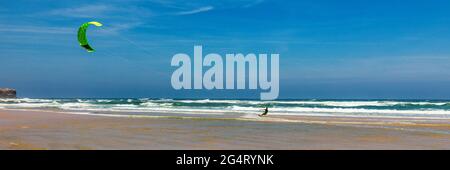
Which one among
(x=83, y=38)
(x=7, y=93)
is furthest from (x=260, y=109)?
(x=7, y=93)

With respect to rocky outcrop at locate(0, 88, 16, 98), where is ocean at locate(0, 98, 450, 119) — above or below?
below

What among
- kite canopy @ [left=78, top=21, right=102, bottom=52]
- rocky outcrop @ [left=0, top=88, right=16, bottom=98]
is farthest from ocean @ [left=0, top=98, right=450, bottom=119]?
rocky outcrop @ [left=0, top=88, right=16, bottom=98]

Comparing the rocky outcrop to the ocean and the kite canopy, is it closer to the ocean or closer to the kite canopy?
the ocean

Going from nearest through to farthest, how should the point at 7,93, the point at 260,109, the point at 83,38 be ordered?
1. the point at 83,38
2. the point at 260,109
3. the point at 7,93

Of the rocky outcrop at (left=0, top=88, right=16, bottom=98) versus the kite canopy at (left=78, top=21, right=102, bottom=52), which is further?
the rocky outcrop at (left=0, top=88, right=16, bottom=98)

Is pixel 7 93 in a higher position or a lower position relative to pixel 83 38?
higher

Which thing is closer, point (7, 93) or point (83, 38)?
point (83, 38)

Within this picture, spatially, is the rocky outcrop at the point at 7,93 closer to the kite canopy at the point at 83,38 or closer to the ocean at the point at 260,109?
the ocean at the point at 260,109

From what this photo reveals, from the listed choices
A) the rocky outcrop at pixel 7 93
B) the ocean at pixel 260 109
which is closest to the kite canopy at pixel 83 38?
the ocean at pixel 260 109

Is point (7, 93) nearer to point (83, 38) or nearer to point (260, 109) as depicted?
point (260, 109)

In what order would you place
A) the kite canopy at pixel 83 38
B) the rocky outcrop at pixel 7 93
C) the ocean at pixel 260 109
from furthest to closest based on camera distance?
1. the rocky outcrop at pixel 7 93
2. the ocean at pixel 260 109
3. the kite canopy at pixel 83 38

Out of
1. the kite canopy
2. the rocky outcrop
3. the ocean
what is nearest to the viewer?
the kite canopy
